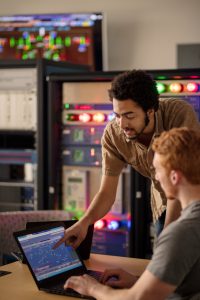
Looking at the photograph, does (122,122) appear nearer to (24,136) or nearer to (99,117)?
Answer: (99,117)

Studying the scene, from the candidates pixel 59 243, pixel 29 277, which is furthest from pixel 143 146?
pixel 29 277

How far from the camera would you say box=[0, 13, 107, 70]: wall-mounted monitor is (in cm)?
442

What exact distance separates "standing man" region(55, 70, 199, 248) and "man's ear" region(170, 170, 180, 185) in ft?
1.58

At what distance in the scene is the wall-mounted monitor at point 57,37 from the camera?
4.42 meters

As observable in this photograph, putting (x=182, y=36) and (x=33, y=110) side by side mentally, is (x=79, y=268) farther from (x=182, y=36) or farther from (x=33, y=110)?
(x=182, y=36)

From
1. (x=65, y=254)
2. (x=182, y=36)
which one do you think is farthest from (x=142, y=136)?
(x=182, y=36)

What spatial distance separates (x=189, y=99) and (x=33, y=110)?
1080 mm

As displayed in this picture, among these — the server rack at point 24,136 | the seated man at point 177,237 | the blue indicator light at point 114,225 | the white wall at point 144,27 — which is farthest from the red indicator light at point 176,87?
the seated man at point 177,237

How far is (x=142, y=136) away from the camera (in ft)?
7.48

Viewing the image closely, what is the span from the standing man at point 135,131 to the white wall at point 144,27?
2198 millimetres

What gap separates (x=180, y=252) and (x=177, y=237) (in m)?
0.04

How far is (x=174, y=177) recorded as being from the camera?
4.83 feet

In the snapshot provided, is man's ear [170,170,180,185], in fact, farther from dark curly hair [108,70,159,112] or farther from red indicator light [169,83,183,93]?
red indicator light [169,83,183,93]

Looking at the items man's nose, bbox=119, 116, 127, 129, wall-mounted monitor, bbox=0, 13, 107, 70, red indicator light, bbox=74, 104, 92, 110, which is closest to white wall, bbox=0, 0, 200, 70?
wall-mounted monitor, bbox=0, 13, 107, 70
